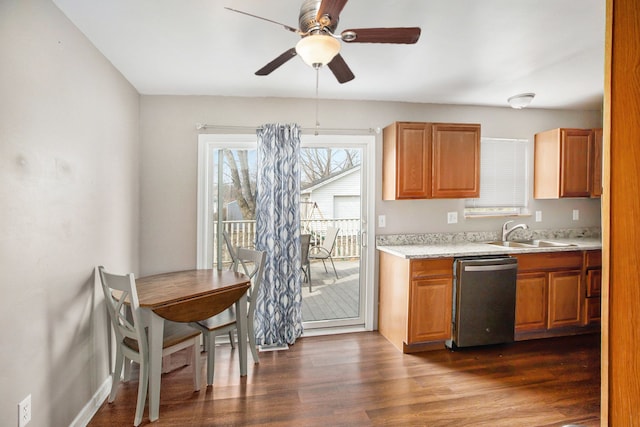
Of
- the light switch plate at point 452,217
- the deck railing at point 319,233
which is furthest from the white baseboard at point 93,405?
the light switch plate at point 452,217

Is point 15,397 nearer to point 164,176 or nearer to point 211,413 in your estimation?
point 211,413

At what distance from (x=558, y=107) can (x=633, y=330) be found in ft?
12.5

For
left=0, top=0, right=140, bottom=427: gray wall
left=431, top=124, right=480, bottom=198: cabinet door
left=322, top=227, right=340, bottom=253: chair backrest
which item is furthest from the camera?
left=322, top=227, right=340, bottom=253: chair backrest

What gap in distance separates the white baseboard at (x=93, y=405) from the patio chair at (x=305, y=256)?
179 cm

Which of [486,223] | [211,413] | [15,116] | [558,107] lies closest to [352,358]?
[211,413]

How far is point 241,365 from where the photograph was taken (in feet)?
8.34

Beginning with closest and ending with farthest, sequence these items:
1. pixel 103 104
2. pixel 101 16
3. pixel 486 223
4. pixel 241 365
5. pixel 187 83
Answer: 1. pixel 101 16
2. pixel 103 104
3. pixel 241 365
4. pixel 187 83
5. pixel 486 223

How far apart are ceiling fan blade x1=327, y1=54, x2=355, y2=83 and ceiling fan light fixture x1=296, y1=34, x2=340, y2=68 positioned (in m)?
0.23

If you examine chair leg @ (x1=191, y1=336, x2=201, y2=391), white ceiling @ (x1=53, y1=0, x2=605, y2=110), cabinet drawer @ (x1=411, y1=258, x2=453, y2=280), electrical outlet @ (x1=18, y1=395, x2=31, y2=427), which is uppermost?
white ceiling @ (x1=53, y1=0, x2=605, y2=110)

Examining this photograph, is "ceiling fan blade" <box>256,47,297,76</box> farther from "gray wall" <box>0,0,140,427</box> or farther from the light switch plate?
the light switch plate

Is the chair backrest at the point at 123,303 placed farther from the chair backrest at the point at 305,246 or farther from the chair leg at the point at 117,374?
the chair backrest at the point at 305,246

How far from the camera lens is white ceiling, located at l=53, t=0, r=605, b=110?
1788 mm

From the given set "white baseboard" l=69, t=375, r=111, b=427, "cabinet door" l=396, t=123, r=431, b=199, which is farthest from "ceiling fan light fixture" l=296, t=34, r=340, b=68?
"white baseboard" l=69, t=375, r=111, b=427

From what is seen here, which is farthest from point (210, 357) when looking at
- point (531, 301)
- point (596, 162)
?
point (596, 162)
